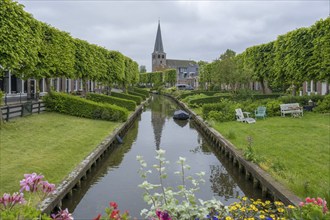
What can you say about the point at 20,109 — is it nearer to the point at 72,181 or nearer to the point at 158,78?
the point at 72,181

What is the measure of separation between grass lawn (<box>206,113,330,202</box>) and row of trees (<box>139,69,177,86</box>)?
247ft

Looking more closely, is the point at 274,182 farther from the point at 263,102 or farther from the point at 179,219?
the point at 263,102

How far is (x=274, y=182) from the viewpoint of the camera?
9172 millimetres

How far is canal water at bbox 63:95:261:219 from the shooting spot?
9.66 m

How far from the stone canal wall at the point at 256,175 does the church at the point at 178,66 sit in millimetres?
82997

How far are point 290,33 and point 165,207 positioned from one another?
2659 centimetres

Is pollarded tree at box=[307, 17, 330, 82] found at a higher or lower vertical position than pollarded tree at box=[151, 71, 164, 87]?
lower

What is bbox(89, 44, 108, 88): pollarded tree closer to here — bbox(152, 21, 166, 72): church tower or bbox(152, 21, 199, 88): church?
bbox(152, 21, 199, 88): church

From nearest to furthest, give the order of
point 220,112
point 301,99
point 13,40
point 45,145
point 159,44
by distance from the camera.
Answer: point 45,145, point 13,40, point 220,112, point 301,99, point 159,44

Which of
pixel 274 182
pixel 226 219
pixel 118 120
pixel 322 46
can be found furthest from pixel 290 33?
pixel 226 219

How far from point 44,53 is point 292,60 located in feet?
61.4

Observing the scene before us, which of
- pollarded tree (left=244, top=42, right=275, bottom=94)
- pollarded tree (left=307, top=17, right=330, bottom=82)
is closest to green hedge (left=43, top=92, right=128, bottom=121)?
pollarded tree (left=307, top=17, right=330, bottom=82)

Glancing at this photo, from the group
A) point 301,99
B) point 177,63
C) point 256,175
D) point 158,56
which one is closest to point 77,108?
point 256,175

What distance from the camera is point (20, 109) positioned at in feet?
61.6
